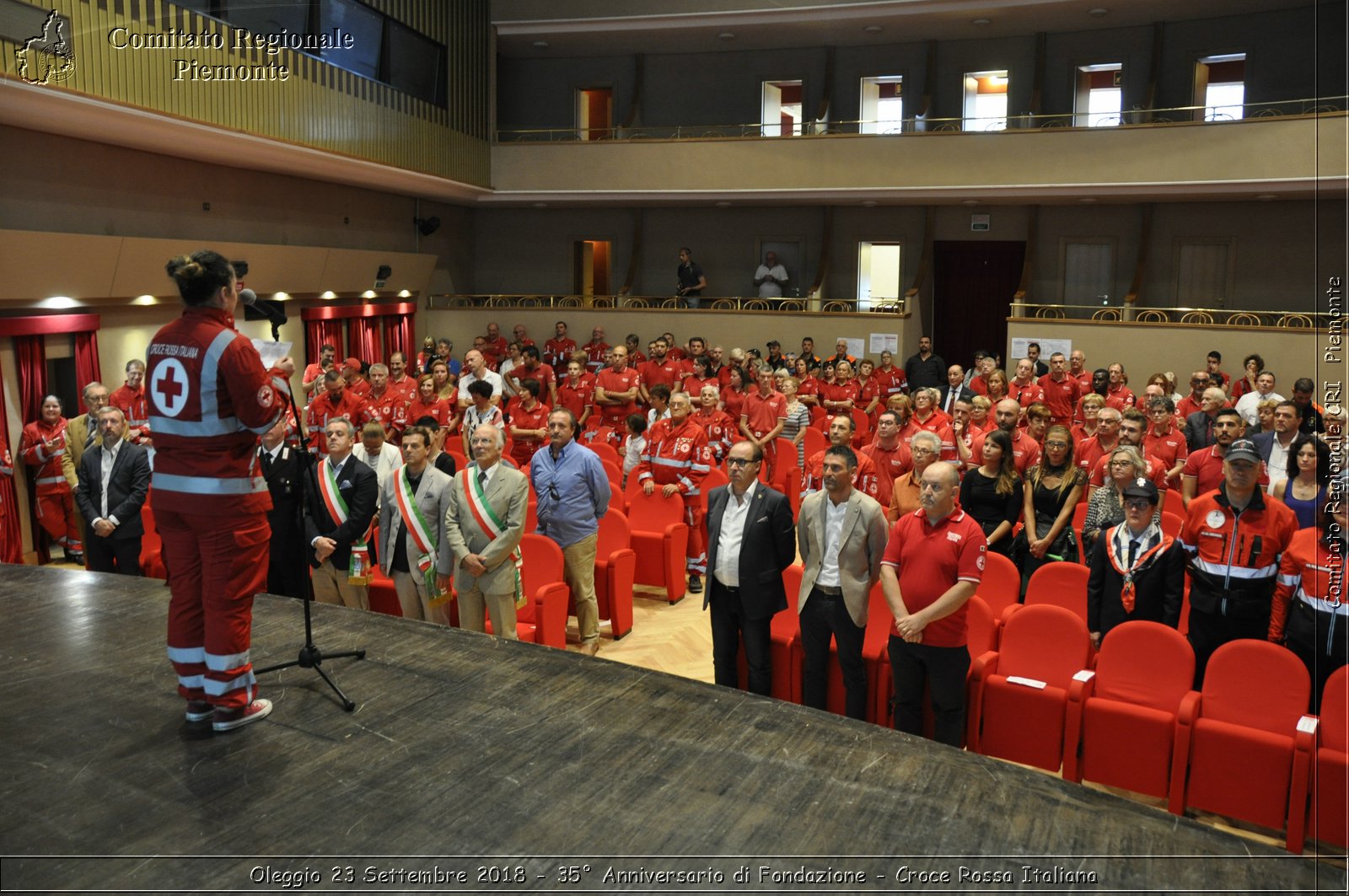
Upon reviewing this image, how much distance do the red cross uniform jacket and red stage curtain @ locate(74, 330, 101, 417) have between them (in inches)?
318

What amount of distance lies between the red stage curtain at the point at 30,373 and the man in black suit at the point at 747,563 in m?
7.72

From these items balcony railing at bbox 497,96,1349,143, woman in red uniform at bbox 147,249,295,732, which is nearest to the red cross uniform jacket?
woman in red uniform at bbox 147,249,295,732

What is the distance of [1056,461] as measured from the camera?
21.1ft

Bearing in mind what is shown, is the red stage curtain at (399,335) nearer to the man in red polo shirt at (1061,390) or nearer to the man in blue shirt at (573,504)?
the man in red polo shirt at (1061,390)

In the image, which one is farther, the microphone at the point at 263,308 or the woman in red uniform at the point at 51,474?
the woman in red uniform at the point at 51,474

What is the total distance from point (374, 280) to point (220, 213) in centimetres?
335

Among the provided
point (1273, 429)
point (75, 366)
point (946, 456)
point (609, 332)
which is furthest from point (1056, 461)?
point (609, 332)

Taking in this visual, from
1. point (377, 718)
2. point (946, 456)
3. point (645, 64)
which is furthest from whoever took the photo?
point (645, 64)

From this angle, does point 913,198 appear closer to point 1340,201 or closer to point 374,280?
point 1340,201

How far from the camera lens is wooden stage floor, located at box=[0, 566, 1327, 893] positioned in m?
2.98

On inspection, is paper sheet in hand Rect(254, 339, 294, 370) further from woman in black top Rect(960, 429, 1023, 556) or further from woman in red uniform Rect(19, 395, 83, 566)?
woman in red uniform Rect(19, 395, 83, 566)

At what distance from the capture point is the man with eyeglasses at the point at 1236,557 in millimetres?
4812

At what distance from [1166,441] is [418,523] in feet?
19.9

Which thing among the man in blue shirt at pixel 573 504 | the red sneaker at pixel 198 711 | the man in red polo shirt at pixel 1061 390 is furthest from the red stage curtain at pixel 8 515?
the man in red polo shirt at pixel 1061 390
